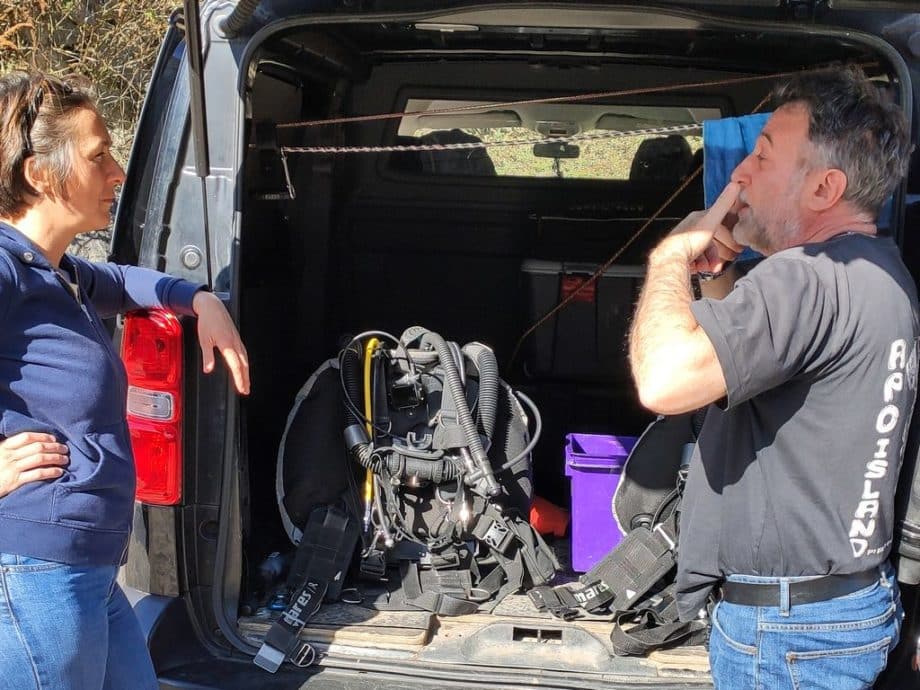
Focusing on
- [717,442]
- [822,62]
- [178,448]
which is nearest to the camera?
[717,442]

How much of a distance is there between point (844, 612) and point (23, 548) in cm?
151

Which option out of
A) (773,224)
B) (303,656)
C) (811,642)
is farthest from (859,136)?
(303,656)

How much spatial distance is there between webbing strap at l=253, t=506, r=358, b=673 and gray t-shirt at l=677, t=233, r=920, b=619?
1053mm

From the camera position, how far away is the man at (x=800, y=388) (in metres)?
1.61

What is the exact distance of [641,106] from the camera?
3.69 metres

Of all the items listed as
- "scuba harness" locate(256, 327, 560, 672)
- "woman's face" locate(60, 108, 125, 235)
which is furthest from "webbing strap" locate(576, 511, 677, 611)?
"woman's face" locate(60, 108, 125, 235)

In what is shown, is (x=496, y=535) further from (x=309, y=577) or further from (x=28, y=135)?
(x=28, y=135)

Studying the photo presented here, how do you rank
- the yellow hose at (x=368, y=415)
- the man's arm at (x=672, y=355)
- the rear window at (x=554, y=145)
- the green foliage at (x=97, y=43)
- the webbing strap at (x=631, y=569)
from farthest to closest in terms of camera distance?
the green foliage at (x=97, y=43)
the rear window at (x=554, y=145)
the yellow hose at (x=368, y=415)
the webbing strap at (x=631, y=569)
the man's arm at (x=672, y=355)

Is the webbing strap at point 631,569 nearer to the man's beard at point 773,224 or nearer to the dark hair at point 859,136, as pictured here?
the man's beard at point 773,224

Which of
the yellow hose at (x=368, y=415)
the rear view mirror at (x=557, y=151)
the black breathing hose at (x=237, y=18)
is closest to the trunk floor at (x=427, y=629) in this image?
the yellow hose at (x=368, y=415)

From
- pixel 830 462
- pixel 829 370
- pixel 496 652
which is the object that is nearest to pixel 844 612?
pixel 830 462

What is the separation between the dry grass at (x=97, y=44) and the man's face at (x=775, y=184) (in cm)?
565

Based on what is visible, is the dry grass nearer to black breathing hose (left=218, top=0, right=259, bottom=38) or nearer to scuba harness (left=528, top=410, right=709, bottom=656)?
black breathing hose (left=218, top=0, right=259, bottom=38)

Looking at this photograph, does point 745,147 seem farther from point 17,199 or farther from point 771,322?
point 17,199
